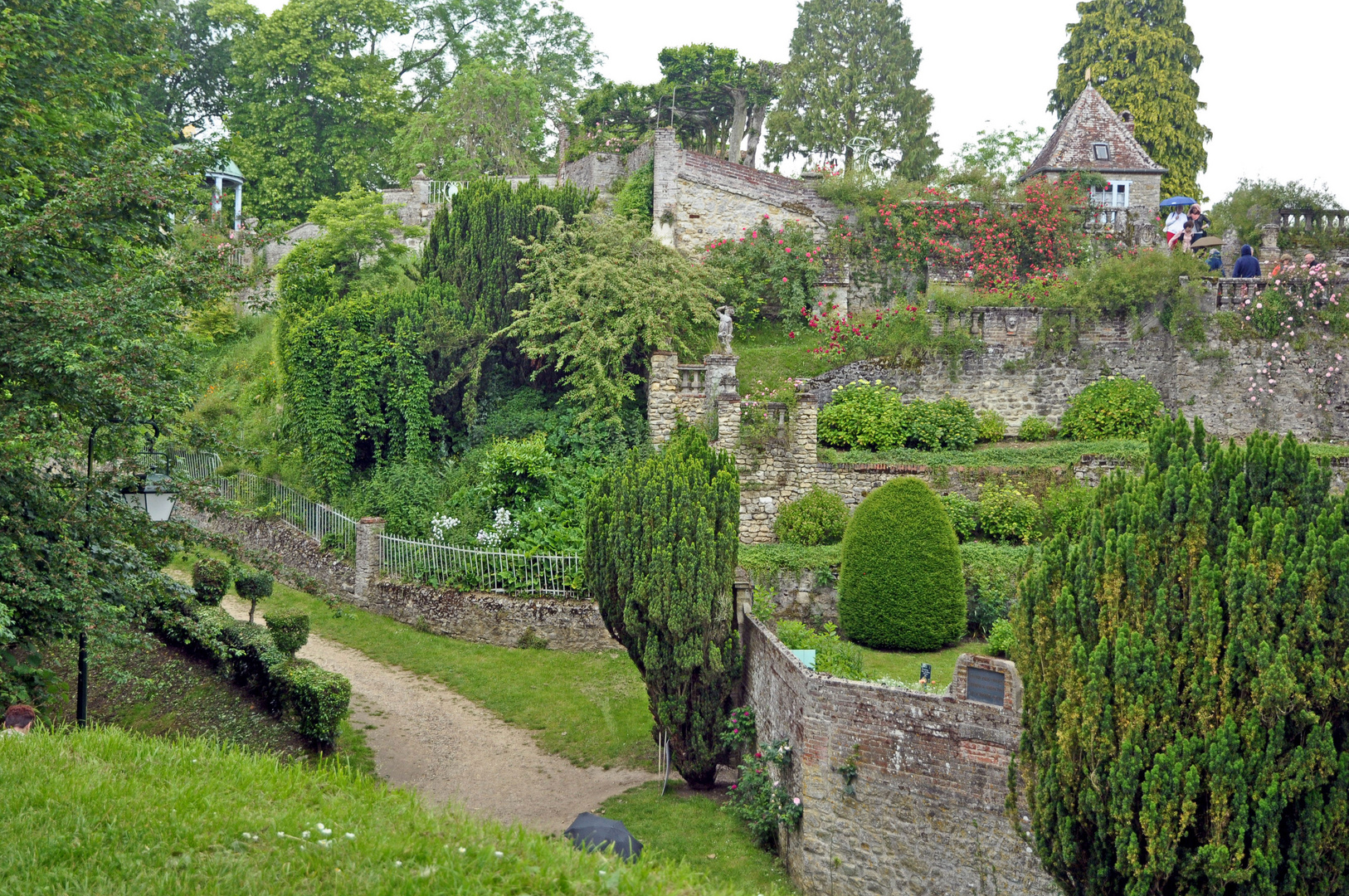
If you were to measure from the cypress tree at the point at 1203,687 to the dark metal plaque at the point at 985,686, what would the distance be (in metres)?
1.51

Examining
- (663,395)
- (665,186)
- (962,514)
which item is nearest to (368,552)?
(663,395)

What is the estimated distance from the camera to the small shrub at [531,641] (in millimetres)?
16703

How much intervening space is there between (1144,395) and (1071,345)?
172 centimetres

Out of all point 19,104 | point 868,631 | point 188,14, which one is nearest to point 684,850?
point 868,631

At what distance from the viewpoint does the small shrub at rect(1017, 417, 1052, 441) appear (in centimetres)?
2152

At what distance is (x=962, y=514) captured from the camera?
722 inches

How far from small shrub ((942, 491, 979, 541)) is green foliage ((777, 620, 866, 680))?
4.22 metres

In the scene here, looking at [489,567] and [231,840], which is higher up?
[231,840]

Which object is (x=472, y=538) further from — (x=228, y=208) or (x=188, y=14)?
(x=188, y=14)

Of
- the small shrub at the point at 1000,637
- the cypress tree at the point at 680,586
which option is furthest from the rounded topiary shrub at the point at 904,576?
the cypress tree at the point at 680,586

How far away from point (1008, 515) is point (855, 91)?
23.1 metres

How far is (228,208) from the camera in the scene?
115 feet

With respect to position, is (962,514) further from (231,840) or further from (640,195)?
(231,840)

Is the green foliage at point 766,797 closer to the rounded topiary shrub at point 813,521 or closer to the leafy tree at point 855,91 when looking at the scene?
the rounded topiary shrub at point 813,521
